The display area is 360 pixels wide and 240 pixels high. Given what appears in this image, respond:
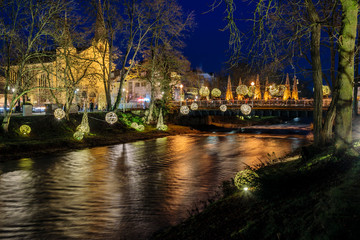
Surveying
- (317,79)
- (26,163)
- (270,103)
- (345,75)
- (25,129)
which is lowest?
(26,163)

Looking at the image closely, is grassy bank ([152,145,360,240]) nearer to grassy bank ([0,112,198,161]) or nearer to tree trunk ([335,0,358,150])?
tree trunk ([335,0,358,150])

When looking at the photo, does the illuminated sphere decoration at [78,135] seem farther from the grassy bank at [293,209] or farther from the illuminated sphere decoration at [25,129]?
the grassy bank at [293,209]

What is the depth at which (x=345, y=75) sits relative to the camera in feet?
26.7

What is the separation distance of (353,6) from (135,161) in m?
14.5

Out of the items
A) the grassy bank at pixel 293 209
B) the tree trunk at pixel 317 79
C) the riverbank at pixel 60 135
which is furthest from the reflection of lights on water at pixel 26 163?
the tree trunk at pixel 317 79

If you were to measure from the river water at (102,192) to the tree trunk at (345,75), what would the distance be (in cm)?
461

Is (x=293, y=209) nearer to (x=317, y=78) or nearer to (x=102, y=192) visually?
(x=102, y=192)

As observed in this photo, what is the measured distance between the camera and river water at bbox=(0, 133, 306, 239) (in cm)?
782

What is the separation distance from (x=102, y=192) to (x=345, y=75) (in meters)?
8.78

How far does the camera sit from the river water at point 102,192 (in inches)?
308

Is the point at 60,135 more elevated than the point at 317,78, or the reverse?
the point at 317,78

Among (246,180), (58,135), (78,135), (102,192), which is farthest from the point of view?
(58,135)

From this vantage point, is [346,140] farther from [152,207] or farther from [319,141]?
[152,207]

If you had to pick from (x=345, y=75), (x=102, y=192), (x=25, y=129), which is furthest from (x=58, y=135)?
(x=345, y=75)
